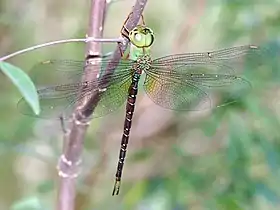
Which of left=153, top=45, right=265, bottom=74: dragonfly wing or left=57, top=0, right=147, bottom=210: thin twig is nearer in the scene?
left=57, top=0, right=147, bottom=210: thin twig

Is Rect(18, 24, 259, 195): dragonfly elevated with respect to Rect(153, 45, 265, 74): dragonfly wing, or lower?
lower

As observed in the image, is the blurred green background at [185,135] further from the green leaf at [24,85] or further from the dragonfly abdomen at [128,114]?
the green leaf at [24,85]

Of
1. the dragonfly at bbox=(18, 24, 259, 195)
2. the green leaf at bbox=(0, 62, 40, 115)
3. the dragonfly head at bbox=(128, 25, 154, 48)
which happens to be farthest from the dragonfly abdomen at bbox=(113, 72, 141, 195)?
the green leaf at bbox=(0, 62, 40, 115)

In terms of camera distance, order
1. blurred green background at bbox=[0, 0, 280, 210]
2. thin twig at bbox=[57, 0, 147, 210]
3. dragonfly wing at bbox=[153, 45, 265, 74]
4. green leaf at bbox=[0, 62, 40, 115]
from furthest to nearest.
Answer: blurred green background at bbox=[0, 0, 280, 210], dragonfly wing at bbox=[153, 45, 265, 74], thin twig at bbox=[57, 0, 147, 210], green leaf at bbox=[0, 62, 40, 115]

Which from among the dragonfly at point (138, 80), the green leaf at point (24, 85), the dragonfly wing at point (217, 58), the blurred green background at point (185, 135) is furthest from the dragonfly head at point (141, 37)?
the blurred green background at point (185, 135)

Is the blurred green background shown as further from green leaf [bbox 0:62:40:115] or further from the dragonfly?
green leaf [bbox 0:62:40:115]

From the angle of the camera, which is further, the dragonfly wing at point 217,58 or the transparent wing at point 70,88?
the dragonfly wing at point 217,58

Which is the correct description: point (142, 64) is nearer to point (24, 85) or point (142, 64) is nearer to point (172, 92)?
point (172, 92)
